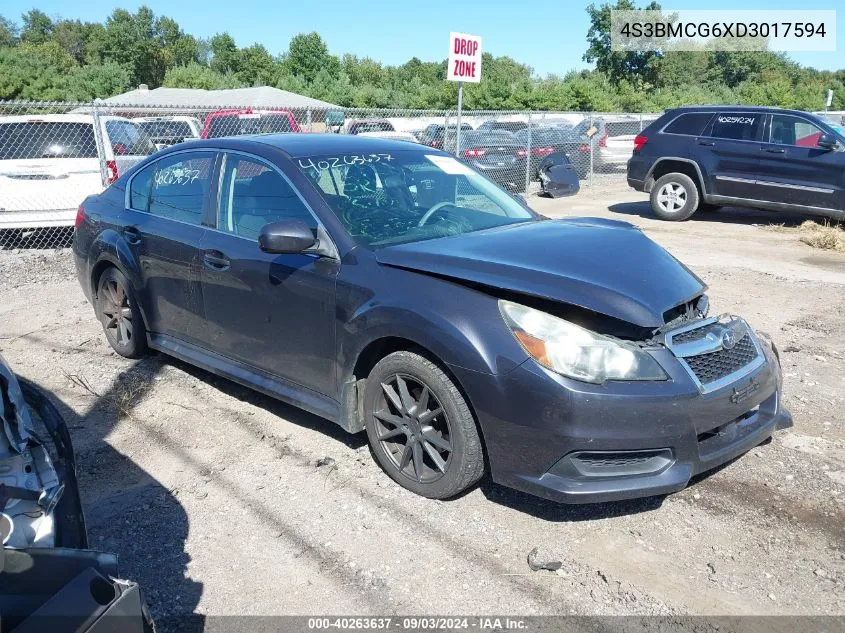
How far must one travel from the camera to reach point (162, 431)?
4.53 meters

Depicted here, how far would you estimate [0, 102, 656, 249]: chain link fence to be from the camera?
10016 millimetres

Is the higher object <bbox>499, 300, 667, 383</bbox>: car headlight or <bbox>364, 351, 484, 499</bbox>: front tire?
<bbox>499, 300, 667, 383</bbox>: car headlight

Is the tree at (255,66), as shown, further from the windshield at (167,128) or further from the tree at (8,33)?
the windshield at (167,128)

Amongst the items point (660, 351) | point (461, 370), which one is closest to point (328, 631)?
point (461, 370)

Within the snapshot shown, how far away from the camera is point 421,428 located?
3.54m

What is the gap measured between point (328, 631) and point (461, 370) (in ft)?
3.80

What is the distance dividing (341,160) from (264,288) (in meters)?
0.86

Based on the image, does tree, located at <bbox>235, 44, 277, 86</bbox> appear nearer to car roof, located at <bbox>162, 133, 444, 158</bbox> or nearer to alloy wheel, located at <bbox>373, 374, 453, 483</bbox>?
car roof, located at <bbox>162, 133, 444, 158</bbox>

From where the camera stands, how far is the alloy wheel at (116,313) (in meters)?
5.49

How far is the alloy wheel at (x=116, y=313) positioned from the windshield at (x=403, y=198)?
2106mm

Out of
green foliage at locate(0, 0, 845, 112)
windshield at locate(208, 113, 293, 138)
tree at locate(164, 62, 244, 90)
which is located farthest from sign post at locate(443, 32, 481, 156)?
tree at locate(164, 62, 244, 90)

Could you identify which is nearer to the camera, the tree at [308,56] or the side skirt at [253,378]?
the side skirt at [253,378]

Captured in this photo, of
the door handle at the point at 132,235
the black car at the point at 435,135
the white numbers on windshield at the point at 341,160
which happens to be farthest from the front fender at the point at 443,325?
the black car at the point at 435,135

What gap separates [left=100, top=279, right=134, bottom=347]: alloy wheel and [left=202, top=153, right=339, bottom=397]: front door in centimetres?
121
